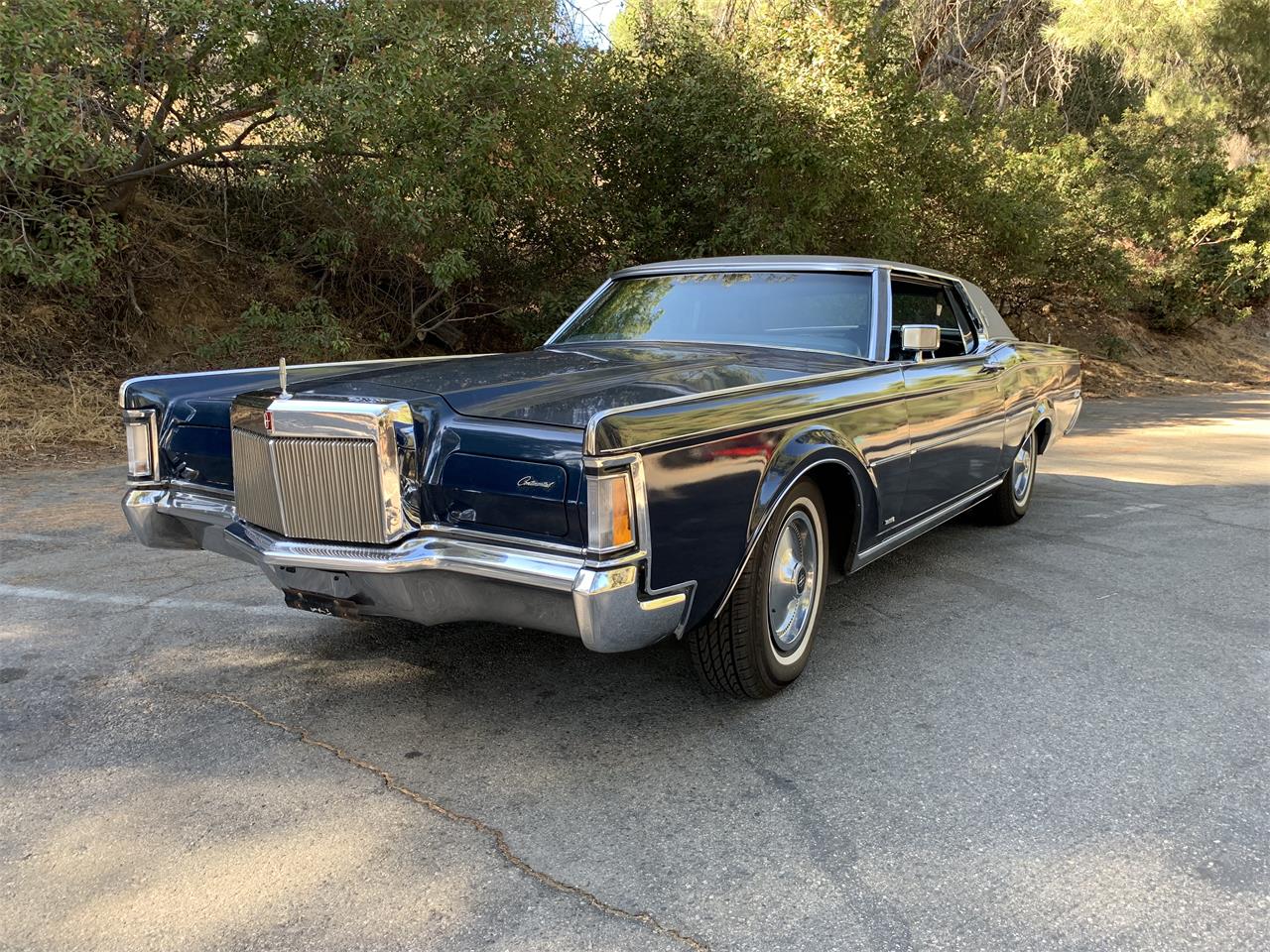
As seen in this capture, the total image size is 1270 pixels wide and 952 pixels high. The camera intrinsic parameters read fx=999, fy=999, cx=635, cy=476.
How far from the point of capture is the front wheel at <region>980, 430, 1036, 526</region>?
242 inches

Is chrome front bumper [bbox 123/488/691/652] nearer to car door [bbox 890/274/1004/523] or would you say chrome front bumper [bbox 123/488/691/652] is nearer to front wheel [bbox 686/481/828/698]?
front wheel [bbox 686/481/828/698]

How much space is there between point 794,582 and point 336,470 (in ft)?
5.38

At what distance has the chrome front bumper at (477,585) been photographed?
2.72 metres

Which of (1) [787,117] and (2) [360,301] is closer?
(1) [787,117]

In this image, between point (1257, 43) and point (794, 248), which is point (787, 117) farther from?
point (1257, 43)

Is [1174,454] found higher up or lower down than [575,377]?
lower down

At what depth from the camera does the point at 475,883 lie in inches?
94.3

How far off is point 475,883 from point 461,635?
1.76 meters

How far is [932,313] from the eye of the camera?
5.29m

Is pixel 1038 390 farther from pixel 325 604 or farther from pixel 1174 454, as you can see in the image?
pixel 325 604

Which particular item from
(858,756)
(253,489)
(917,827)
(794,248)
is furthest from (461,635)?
(794,248)

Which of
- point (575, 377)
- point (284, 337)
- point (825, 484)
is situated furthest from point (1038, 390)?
point (284, 337)

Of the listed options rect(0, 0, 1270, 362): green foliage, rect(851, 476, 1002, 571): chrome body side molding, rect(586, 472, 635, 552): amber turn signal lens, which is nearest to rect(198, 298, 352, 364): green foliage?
rect(0, 0, 1270, 362): green foliage

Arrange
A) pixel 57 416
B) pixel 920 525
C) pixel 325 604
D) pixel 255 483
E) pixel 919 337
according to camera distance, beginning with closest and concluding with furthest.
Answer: pixel 325 604 → pixel 255 483 → pixel 919 337 → pixel 920 525 → pixel 57 416
